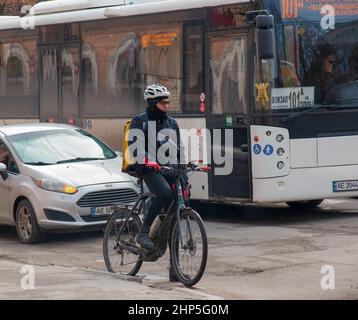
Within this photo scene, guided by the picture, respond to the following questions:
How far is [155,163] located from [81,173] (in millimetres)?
3954

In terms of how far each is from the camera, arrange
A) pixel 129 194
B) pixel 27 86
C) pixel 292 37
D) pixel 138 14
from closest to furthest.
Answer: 1. pixel 129 194
2. pixel 292 37
3. pixel 138 14
4. pixel 27 86

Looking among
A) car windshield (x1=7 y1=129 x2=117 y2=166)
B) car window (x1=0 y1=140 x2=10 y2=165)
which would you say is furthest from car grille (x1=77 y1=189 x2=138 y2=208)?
car window (x1=0 y1=140 x2=10 y2=165)

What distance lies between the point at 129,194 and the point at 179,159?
3695mm

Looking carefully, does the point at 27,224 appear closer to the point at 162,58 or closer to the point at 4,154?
the point at 4,154

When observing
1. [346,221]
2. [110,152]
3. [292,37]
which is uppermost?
[292,37]

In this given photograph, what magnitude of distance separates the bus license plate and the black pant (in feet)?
17.8

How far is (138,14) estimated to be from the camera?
1680 centimetres

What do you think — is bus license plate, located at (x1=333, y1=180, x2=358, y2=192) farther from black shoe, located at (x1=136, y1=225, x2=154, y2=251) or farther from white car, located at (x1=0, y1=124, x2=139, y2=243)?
black shoe, located at (x1=136, y1=225, x2=154, y2=251)

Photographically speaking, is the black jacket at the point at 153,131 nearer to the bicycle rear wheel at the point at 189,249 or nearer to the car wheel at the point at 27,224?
the bicycle rear wheel at the point at 189,249

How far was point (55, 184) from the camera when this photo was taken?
45.4 ft

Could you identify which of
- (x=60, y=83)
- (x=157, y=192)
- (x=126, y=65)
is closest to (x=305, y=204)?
(x=126, y=65)
